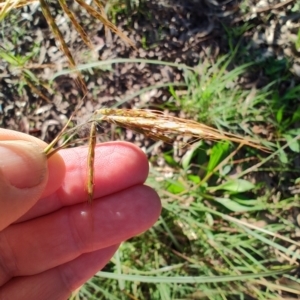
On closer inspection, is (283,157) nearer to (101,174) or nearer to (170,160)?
(170,160)

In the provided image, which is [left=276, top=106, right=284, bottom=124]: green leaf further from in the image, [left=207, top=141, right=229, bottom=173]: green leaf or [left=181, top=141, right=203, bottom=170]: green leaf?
[left=181, top=141, right=203, bottom=170]: green leaf

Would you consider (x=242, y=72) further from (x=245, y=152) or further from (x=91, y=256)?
(x=91, y=256)

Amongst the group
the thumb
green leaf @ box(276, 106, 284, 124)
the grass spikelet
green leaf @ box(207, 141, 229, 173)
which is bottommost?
green leaf @ box(207, 141, 229, 173)

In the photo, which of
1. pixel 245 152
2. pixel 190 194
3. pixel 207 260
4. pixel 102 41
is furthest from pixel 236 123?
pixel 102 41

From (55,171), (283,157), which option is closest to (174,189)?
(283,157)

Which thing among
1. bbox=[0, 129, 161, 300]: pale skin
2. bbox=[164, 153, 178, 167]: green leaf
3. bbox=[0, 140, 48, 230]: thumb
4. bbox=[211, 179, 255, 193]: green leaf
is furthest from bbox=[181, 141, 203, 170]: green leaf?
bbox=[0, 140, 48, 230]: thumb

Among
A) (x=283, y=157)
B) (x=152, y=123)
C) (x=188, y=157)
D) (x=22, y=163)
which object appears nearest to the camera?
(x=152, y=123)
